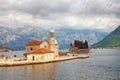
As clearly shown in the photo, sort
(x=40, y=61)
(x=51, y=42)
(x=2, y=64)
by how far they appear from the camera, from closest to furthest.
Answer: (x=2, y=64)
(x=40, y=61)
(x=51, y=42)

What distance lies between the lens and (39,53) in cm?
13062

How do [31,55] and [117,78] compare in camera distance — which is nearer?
[117,78]

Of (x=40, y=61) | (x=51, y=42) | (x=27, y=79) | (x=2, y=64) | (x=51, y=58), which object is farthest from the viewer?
(x=51, y=42)

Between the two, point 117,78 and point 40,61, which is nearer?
point 117,78

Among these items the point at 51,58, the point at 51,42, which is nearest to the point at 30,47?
the point at 51,42

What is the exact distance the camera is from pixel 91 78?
2874 inches

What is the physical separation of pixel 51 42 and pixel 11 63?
4558cm

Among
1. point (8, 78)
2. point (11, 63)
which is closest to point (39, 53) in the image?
point (11, 63)

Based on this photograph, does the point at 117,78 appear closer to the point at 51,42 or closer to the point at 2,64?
the point at 2,64

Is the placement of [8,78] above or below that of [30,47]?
below

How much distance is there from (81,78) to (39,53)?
59265 millimetres

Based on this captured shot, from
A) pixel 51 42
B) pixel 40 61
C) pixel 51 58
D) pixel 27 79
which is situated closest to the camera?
pixel 27 79

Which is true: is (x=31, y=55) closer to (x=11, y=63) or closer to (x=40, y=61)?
(x=40, y=61)

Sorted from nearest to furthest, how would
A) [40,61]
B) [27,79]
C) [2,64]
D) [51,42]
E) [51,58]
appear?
[27,79]
[2,64]
[40,61]
[51,58]
[51,42]
